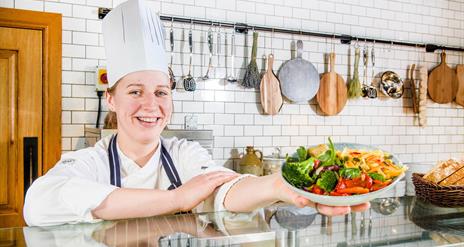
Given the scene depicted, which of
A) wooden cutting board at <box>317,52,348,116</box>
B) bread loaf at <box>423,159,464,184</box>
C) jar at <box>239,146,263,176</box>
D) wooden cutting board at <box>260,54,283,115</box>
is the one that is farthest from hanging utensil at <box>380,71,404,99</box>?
bread loaf at <box>423,159,464,184</box>

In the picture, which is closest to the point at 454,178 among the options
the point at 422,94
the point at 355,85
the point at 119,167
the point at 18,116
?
the point at 119,167

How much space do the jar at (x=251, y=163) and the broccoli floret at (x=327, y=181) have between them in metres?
2.55

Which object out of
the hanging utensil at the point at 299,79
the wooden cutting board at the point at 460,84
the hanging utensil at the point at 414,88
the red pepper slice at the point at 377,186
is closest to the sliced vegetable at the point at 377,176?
the red pepper slice at the point at 377,186

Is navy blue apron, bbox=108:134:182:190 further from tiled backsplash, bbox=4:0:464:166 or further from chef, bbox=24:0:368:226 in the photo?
tiled backsplash, bbox=4:0:464:166

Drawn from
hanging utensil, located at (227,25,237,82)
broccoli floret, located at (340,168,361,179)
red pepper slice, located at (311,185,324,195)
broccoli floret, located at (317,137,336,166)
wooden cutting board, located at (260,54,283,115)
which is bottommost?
red pepper slice, located at (311,185,324,195)

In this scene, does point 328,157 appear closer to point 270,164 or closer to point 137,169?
point 137,169

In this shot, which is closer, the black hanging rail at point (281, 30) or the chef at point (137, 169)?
the chef at point (137, 169)

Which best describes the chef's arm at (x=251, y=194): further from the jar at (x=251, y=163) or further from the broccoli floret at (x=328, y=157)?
the jar at (x=251, y=163)

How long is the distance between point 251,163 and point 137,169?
1819 mm

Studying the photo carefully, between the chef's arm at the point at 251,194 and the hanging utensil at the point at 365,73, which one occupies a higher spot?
the hanging utensil at the point at 365,73

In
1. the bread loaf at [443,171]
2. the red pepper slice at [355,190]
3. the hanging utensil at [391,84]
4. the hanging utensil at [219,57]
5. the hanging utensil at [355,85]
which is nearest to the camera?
the red pepper slice at [355,190]

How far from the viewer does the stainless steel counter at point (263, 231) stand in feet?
3.71

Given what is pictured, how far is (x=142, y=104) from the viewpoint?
5.79ft

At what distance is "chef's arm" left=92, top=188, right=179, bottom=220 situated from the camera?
1465 mm
